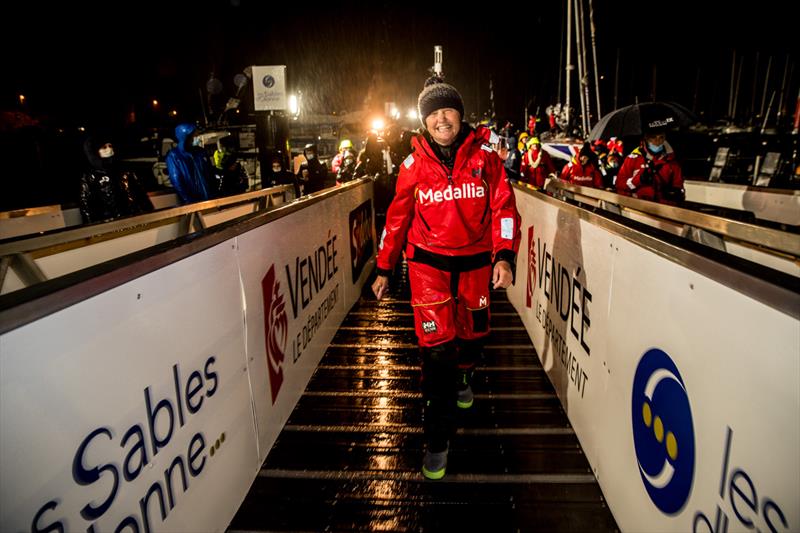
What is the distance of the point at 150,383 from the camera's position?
1.70 metres

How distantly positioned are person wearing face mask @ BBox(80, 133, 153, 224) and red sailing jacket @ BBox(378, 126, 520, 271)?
12.1 ft

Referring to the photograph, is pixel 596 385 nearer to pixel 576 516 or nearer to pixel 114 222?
pixel 576 516

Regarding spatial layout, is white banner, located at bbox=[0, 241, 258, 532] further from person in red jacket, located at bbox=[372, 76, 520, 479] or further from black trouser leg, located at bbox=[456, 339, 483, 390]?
black trouser leg, located at bbox=[456, 339, 483, 390]

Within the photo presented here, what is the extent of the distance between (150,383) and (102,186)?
4.43 metres

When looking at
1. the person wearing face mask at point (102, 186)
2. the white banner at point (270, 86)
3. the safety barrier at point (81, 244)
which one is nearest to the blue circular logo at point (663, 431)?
the safety barrier at point (81, 244)

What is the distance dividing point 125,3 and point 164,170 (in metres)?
13.6

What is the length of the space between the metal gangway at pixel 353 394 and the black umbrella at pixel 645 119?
3.87 metres

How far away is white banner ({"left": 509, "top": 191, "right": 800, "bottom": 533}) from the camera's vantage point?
3.92 feet

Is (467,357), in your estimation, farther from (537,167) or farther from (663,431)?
(537,167)

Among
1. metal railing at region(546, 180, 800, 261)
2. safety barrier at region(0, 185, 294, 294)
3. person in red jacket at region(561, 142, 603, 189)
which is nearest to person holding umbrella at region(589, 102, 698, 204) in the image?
person in red jacket at region(561, 142, 603, 189)

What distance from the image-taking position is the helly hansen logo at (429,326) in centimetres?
291

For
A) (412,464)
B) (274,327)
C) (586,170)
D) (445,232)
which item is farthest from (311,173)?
(412,464)

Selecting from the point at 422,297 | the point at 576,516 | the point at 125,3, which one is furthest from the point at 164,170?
the point at 576,516

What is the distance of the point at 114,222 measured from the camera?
2.91 metres
